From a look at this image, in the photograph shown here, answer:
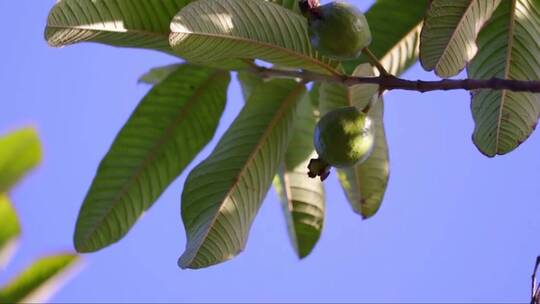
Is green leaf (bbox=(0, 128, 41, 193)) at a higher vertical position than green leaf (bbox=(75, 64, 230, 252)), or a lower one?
lower

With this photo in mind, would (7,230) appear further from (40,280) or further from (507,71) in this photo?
(507,71)

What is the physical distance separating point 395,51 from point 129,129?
634mm

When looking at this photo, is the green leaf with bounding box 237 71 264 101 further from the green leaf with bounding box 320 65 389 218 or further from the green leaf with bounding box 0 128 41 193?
the green leaf with bounding box 0 128 41 193

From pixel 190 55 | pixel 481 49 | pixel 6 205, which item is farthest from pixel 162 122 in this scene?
pixel 6 205

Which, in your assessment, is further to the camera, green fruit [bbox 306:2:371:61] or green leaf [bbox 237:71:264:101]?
green leaf [bbox 237:71:264:101]

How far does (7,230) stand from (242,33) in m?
0.77

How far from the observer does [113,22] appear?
4.44 ft

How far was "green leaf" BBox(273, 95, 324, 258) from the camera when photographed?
1.89 metres

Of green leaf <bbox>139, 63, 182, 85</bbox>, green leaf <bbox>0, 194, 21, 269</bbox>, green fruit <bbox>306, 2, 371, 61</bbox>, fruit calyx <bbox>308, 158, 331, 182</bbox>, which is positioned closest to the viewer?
green leaf <bbox>0, 194, 21, 269</bbox>

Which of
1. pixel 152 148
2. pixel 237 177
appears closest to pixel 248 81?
pixel 152 148

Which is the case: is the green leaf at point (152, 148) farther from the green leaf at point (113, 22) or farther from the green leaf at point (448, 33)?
the green leaf at point (448, 33)

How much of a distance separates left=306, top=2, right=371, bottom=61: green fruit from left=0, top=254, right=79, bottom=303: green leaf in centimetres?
69

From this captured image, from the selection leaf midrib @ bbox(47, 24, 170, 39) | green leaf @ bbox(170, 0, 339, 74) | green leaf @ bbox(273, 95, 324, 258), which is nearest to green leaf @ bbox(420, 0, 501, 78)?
green leaf @ bbox(170, 0, 339, 74)

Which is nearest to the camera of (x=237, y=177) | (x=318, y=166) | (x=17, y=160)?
(x=17, y=160)
